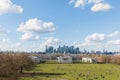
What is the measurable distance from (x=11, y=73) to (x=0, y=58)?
8457 mm

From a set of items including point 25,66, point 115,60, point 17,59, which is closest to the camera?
point 17,59

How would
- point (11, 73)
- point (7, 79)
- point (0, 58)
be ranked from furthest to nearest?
point (11, 73) → point (0, 58) → point (7, 79)

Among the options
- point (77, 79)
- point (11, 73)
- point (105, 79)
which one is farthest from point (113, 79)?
point (11, 73)

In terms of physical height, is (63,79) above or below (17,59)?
below

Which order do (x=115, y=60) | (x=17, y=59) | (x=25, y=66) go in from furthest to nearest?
(x=115, y=60) < (x=25, y=66) < (x=17, y=59)

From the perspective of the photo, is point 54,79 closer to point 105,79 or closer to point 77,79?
point 77,79

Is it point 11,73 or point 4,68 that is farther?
point 11,73

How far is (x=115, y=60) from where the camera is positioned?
185m

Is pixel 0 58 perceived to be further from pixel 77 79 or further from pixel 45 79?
pixel 77 79

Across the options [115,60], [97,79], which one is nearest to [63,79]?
Answer: [97,79]

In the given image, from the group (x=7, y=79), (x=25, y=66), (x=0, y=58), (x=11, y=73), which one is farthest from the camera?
(x=25, y=66)

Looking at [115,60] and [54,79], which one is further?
[115,60]

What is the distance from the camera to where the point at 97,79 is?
79812 mm

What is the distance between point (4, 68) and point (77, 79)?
23.9 meters
